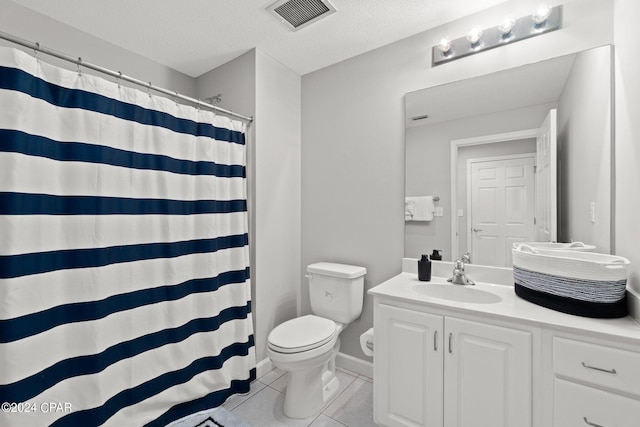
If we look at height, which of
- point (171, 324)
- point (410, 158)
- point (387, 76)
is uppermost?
point (387, 76)

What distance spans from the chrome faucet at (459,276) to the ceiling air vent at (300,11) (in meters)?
1.70

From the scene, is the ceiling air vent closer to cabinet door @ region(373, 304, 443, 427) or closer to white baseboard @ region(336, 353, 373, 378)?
cabinet door @ region(373, 304, 443, 427)

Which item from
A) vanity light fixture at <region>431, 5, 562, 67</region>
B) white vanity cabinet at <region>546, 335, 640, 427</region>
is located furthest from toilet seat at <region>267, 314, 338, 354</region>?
vanity light fixture at <region>431, 5, 562, 67</region>

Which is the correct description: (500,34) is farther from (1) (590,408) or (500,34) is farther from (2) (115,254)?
(2) (115,254)

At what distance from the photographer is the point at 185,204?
1.80 metres

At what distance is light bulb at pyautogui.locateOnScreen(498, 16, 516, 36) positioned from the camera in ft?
5.23

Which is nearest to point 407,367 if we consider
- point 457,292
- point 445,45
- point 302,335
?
point 457,292

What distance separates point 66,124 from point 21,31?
910mm

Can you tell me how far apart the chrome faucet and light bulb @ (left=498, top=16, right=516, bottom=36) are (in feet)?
4.39

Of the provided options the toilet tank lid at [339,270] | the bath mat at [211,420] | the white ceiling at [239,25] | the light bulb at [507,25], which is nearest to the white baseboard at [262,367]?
the bath mat at [211,420]

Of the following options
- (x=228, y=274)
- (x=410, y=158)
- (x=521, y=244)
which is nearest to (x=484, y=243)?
(x=521, y=244)

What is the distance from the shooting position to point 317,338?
1735 millimetres

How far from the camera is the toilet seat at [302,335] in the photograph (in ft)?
5.45

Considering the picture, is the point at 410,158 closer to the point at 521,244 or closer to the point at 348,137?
the point at 348,137
